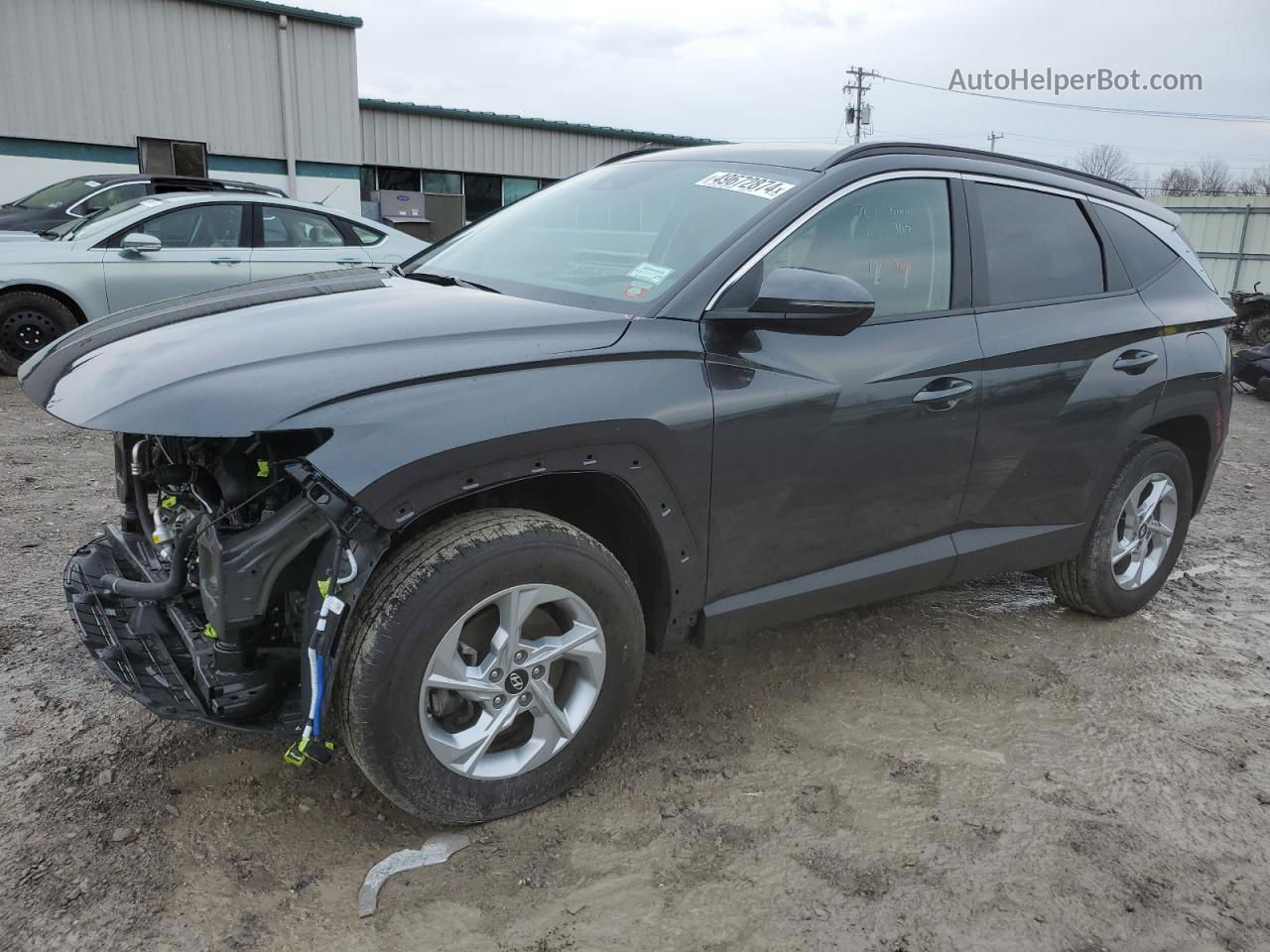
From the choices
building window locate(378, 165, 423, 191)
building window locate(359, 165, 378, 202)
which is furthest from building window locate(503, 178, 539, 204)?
building window locate(359, 165, 378, 202)

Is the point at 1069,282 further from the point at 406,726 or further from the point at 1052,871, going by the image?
the point at 406,726

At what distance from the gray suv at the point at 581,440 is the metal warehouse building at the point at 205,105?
51.9ft

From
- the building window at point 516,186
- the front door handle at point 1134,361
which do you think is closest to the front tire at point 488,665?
the front door handle at point 1134,361

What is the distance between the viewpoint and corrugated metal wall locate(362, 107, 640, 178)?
2031 cm

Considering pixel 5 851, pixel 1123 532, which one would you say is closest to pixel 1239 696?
pixel 1123 532

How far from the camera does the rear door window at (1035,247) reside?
328 cm

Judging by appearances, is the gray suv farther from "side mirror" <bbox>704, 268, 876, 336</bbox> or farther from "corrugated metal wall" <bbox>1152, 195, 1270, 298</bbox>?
"corrugated metal wall" <bbox>1152, 195, 1270, 298</bbox>

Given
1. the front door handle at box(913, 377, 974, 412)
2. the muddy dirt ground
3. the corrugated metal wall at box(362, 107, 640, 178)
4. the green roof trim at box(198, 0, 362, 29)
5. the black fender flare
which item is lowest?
the muddy dirt ground

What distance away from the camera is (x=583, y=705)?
8.30 feet

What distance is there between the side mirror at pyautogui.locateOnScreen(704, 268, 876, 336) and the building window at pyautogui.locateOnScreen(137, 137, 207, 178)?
1664 cm

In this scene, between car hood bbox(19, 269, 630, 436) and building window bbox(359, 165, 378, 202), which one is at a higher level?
building window bbox(359, 165, 378, 202)

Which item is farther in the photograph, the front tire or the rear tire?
the rear tire

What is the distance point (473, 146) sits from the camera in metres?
21.9

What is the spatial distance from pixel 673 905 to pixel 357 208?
18.9 m
